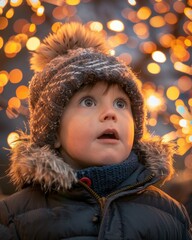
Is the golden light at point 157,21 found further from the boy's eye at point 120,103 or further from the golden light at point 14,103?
the boy's eye at point 120,103

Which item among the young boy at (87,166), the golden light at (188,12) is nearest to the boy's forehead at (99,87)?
the young boy at (87,166)

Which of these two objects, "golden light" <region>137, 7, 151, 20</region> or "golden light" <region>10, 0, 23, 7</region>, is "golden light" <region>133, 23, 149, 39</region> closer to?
"golden light" <region>137, 7, 151, 20</region>

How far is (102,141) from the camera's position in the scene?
1.43 meters

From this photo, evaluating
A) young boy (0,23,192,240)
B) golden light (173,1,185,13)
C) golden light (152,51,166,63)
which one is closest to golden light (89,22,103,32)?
golden light (152,51,166,63)

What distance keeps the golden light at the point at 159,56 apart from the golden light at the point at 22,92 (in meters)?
0.63

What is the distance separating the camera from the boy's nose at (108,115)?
143 centimetres

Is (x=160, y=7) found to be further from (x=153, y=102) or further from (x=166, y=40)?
(x=153, y=102)

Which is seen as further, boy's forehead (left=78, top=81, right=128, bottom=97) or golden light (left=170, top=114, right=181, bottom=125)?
golden light (left=170, top=114, right=181, bottom=125)

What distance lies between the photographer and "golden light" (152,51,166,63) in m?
2.33

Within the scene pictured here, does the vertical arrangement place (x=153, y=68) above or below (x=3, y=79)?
above

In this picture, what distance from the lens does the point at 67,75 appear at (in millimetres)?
1481

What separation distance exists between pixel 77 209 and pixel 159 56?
3.80 feet

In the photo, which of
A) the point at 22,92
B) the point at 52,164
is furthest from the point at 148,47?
the point at 52,164

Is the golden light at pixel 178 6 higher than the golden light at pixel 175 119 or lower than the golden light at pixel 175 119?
higher
